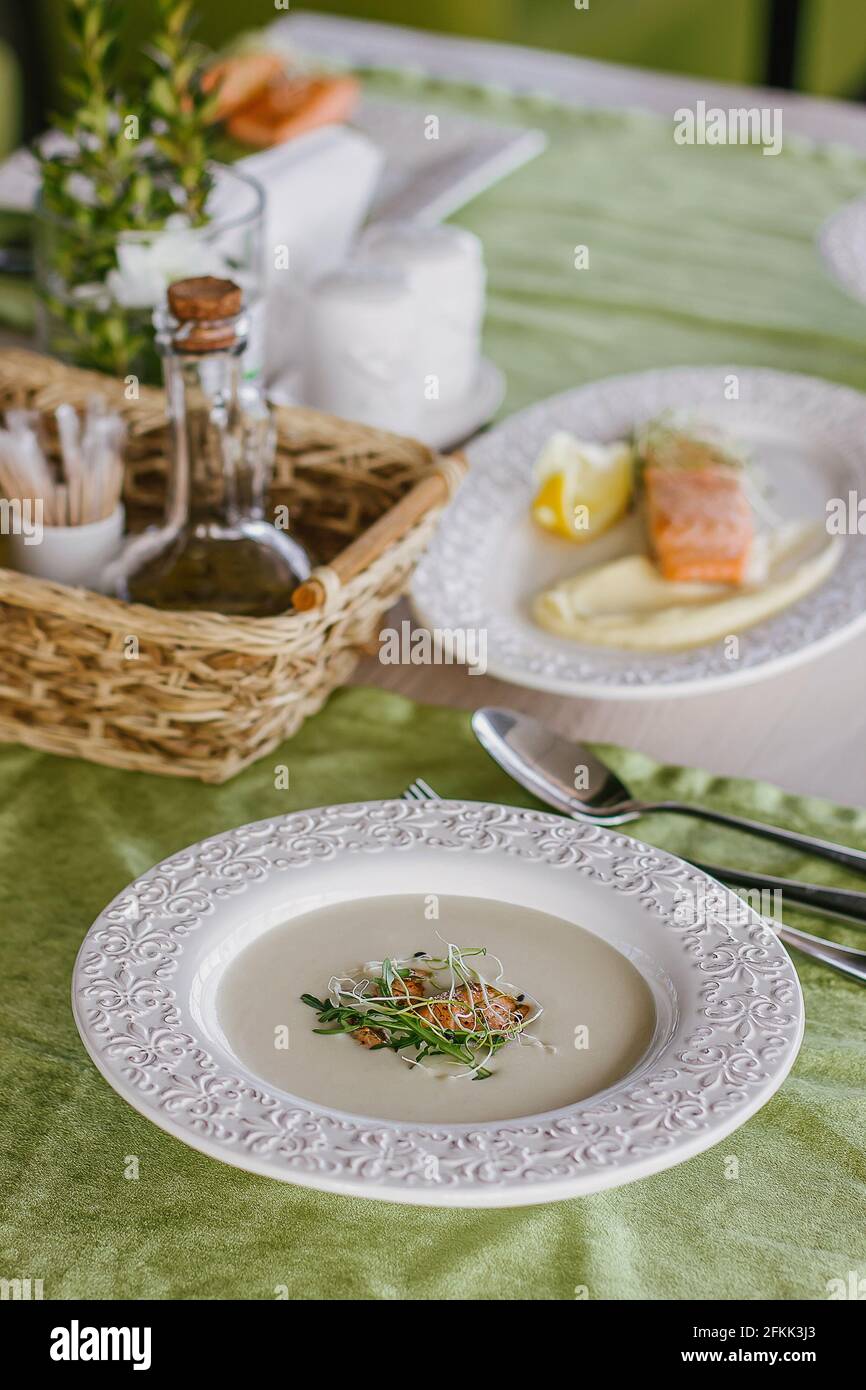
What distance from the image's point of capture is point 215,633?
0.84 metres

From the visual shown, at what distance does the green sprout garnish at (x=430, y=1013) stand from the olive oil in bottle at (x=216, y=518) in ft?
1.04

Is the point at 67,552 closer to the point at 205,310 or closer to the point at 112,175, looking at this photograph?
the point at 205,310

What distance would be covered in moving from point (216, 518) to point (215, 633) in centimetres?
13

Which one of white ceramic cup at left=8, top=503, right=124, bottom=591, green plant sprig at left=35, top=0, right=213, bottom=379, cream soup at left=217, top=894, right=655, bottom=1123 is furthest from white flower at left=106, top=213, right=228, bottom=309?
cream soup at left=217, top=894, right=655, bottom=1123

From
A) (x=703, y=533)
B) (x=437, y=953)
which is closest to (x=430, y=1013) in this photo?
(x=437, y=953)

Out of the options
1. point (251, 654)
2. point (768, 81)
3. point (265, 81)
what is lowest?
point (768, 81)

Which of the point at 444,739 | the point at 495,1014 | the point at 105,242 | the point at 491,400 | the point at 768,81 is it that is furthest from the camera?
the point at 768,81

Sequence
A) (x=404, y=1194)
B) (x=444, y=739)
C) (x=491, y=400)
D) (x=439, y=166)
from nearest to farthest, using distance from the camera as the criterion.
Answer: (x=404, y=1194) < (x=444, y=739) < (x=491, y=400) < (x=439, y=166)

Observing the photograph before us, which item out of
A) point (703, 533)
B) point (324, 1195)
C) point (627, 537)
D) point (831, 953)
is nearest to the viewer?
point (324, 1195)

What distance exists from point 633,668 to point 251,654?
0.28 meters

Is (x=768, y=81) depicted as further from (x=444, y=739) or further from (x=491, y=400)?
(x=444, y=739)

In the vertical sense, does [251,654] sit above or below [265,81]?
below

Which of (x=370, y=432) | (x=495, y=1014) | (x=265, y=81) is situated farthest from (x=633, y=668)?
(x=265, y=81)

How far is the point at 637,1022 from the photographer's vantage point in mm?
696
